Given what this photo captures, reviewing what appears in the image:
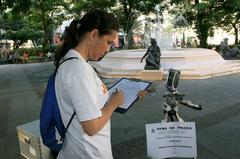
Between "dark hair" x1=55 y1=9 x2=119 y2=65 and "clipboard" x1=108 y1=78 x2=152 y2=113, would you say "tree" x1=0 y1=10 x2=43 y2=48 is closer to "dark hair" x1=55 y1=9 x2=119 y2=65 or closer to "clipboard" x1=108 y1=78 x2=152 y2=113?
"clipboard" x1=108 y1=78 x2=152 y2=113

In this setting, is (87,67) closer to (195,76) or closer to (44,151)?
(44,151)

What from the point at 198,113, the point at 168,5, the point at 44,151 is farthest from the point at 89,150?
the point at 168,5

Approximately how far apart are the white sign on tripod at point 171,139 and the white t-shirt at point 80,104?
2.35 feet

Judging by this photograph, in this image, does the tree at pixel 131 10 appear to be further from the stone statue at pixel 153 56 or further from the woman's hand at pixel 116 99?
the woman's hand at pixel 116 99

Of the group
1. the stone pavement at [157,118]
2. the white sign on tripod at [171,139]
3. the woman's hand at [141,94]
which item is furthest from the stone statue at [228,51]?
the woman's hand at [141,94]

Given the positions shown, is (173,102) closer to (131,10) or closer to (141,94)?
(141,94)

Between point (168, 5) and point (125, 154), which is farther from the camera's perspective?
point (168, 5)

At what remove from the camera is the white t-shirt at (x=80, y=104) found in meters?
1.93

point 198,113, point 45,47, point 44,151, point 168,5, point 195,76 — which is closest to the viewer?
point 44,151

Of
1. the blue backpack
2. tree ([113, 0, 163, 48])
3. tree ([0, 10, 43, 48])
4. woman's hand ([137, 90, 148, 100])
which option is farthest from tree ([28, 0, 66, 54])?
the blue backpack

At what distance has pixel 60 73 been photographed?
6.59 feet

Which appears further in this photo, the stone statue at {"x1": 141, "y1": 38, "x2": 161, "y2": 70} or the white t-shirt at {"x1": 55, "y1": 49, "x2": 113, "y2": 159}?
the stone statue at {"x1": 141, "y1": 38, "x2": 161, "y2": 70}

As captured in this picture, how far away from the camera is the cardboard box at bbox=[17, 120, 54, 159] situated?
9.10 ft

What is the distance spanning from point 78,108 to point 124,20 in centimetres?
2840
